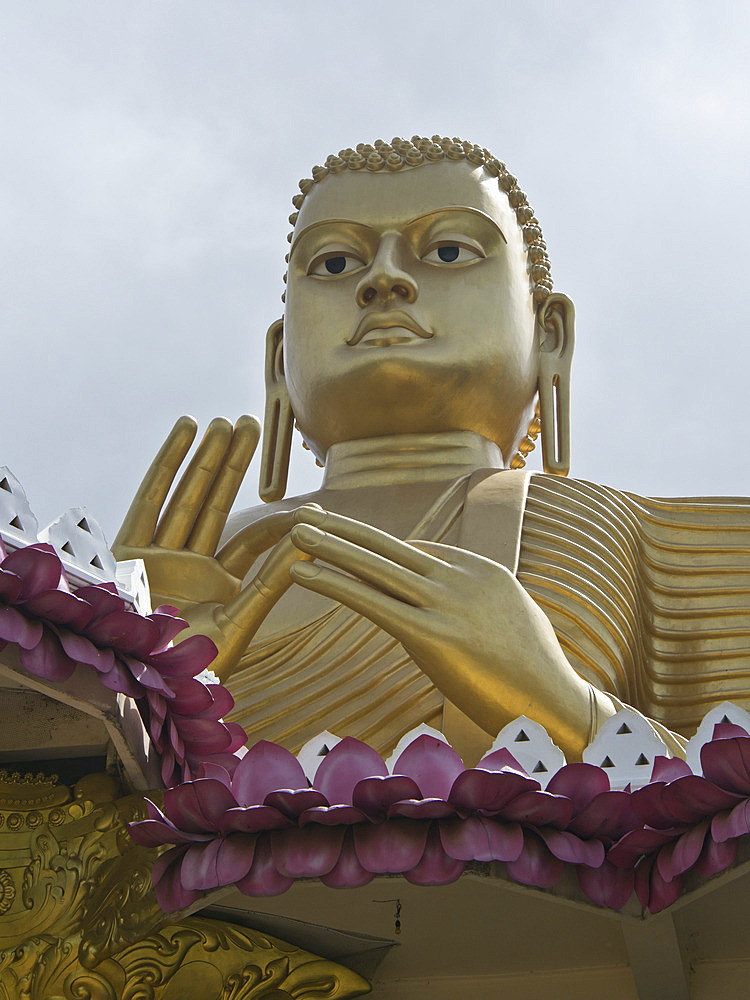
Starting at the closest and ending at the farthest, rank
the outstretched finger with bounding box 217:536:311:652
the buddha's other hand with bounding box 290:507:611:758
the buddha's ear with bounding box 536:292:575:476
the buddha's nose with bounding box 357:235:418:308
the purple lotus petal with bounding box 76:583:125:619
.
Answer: the purple lotus petal with bounding box 76:583:125:619 → the buddha's other hand with bounding box 290:507:611:758 → the outstretched finger with bounding box 217:536:311:652 → the buddha's nose with bounding box 357:235:418:308 → the buddha's ear with bounding box 536:292:575:476

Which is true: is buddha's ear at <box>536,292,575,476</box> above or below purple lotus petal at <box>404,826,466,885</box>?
above

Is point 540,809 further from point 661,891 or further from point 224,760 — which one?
point 224,760

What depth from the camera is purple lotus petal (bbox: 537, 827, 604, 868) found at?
2549 mm

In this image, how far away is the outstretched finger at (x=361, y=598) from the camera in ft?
12.8

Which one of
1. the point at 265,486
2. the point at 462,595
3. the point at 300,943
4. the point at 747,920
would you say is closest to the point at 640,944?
the point at 747,920

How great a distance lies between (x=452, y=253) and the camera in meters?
5.80

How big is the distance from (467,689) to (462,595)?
257 millimetres

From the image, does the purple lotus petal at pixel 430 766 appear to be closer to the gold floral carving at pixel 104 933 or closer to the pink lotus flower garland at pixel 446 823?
the pink lotus flower garland at pixel 446 823

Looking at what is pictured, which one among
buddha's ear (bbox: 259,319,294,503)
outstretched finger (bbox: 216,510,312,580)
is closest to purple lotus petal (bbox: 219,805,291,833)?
outstretched finger (bbox: 216,510,312,580)

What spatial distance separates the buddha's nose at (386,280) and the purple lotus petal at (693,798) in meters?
3.28

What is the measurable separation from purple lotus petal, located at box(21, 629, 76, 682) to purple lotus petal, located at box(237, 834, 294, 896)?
47 centimetres

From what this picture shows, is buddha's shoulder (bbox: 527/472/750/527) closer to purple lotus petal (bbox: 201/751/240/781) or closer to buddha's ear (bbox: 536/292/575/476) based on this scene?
buddha's ear (bbox: 536/292/575/476)

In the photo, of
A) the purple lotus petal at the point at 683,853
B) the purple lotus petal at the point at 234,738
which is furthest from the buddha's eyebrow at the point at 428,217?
the purple lotus petal at the point at 683,853

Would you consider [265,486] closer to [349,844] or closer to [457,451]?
[457,451]
